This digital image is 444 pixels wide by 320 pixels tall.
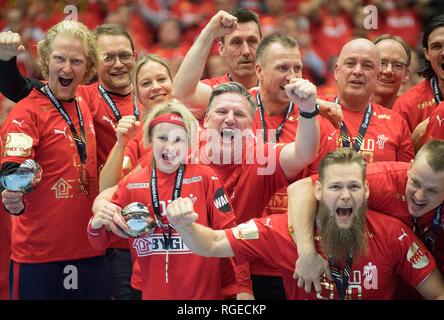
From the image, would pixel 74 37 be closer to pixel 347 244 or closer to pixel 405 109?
pixel 347 244

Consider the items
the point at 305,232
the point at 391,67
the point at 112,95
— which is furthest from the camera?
the point at 391,67

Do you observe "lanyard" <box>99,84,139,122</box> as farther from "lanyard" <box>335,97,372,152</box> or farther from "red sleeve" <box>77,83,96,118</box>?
"lanyard" <box>335,97,372,152</box>

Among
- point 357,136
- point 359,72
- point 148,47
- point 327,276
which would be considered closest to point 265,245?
point 327,276

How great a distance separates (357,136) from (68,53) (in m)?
1.89

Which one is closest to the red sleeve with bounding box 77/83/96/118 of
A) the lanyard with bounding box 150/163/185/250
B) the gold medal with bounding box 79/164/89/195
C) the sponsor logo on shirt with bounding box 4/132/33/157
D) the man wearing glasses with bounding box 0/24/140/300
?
the man wearing glasses with bounding box 0/24/140/300

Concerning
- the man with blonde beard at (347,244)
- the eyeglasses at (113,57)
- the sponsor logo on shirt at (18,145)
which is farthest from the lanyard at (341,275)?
the eyeglasses at (113,57)

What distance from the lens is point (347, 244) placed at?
4488mm

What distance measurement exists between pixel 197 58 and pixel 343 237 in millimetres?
1462

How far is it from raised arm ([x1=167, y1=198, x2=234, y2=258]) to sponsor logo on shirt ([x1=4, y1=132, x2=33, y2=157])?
1179 millimetres

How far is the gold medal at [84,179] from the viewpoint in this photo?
17.1 feet

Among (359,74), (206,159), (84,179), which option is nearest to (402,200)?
(359,74)

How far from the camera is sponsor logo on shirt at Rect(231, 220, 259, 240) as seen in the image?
4516mm

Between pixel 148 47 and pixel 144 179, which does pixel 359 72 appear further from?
pixel 148 47

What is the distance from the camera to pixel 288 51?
5.37 metres
